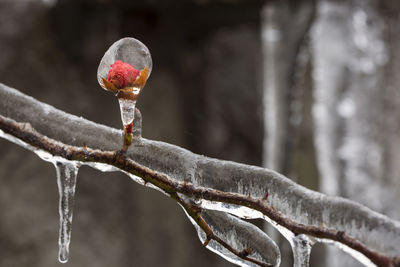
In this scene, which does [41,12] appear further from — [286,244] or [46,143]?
[46,143]

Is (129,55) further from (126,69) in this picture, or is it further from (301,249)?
(301,249)

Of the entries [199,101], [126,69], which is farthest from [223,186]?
[199,101]

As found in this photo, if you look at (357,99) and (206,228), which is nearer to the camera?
(206,228)

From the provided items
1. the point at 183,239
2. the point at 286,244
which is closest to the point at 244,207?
the point at 286,244

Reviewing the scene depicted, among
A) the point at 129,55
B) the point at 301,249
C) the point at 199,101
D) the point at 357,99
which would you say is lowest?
the point at 301,249

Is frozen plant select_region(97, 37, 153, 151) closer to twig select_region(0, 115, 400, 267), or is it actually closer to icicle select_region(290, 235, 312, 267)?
twig select_region(0, 115, 400, 267)

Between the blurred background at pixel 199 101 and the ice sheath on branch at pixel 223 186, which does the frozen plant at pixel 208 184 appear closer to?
the ice sheath on branch at pixel 223 186
